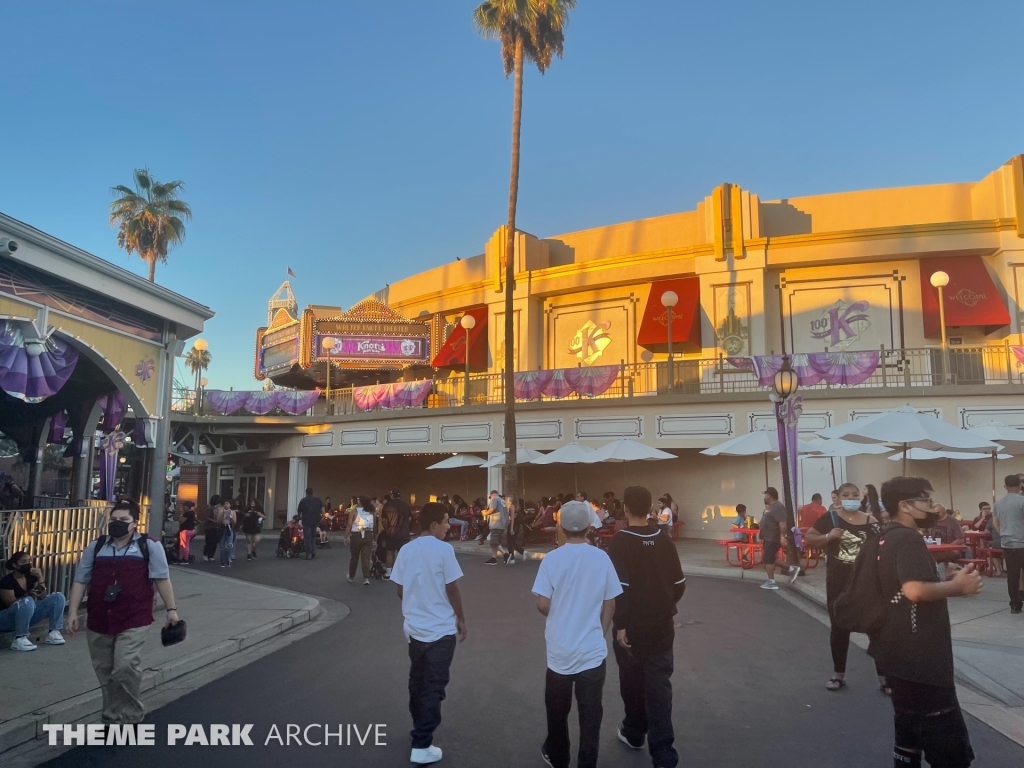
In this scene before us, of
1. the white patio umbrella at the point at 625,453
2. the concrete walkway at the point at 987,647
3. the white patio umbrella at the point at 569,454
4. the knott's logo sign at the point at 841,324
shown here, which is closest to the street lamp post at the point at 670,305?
the white patio umbrella at the point at 625,453

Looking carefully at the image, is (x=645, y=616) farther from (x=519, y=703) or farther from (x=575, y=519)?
(x=519, y=703)

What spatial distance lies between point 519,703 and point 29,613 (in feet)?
17.5

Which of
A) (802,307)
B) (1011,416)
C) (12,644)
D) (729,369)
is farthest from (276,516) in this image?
(1011,416)

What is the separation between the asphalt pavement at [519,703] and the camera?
4.95 meters

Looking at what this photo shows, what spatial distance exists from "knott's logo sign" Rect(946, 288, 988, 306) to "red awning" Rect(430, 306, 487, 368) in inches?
579

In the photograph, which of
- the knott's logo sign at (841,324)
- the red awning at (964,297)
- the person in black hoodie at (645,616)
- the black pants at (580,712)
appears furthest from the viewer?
the knott's logo sign at (841,324)

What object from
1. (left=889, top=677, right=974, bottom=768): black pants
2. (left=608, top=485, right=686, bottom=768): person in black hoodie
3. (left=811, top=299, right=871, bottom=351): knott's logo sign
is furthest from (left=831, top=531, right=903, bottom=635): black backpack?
(left=811, top=299, right=871, bottom=351): knott's logo sign

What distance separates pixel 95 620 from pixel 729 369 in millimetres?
19560

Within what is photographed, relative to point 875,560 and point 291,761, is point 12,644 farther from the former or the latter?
point 875,560

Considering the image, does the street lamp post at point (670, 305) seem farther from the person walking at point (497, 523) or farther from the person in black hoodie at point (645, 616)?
the person in black hoodie at point (645, 616)

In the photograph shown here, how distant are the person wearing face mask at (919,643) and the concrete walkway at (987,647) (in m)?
2.10

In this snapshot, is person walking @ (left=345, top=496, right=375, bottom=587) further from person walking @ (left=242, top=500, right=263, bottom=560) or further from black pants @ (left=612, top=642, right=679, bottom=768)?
black pants @ (left=612, top=642, right=679, bottom=768)

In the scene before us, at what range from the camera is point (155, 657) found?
7.36 meters

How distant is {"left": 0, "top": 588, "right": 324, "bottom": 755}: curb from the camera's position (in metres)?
5.45
